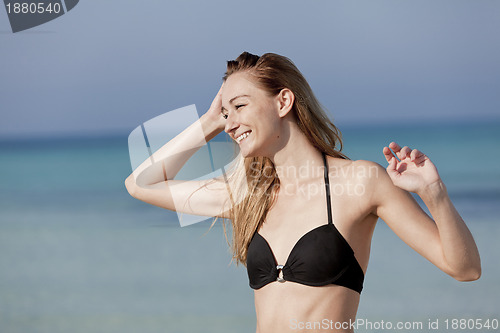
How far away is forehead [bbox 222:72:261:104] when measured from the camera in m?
2.53

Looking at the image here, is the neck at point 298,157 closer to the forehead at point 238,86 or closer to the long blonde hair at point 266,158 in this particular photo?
the long blonde hair at point 266,158

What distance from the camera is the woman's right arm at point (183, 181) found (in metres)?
2.82

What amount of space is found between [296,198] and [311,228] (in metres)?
0.18

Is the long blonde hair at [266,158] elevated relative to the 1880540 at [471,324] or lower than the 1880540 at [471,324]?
elevated

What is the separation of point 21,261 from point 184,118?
24.4 ft

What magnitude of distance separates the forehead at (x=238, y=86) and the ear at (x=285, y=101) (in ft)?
0.29

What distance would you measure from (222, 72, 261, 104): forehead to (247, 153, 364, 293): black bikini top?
1.56ft

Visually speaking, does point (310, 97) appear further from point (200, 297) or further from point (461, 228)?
point (200, 297)

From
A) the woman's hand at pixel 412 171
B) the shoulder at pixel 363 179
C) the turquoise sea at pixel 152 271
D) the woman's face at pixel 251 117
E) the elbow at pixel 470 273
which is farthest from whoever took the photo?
the turquoise sea at pixel 152 271

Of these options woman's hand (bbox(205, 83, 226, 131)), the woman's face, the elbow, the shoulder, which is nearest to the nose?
the woman's face

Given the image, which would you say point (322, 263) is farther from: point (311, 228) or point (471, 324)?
point (471, 324)

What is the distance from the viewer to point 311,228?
240cm

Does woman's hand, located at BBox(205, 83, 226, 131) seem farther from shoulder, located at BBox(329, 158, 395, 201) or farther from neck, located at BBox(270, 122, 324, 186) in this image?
shoulder, located at BBox(329, 158, 395, 201)

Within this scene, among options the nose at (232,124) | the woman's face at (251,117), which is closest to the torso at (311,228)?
the woman's face at (251,117)
